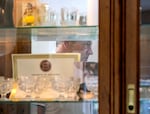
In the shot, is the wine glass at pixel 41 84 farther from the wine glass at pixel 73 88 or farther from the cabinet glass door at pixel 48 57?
the wine glass at pixel 73 88

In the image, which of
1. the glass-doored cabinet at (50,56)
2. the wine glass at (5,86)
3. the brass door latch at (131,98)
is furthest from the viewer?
the wine glass at (5,86)

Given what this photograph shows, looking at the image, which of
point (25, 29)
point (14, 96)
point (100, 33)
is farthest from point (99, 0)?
point (14, 96)

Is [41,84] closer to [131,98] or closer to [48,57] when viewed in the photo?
[48,57]

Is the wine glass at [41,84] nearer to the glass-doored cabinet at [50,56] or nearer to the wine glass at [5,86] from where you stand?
the glass-doored cabinet at [50,56]

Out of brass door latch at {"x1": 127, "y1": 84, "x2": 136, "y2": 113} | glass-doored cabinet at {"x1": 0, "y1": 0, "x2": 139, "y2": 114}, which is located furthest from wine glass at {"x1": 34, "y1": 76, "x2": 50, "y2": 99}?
brass door latch at {"x1": 127, "y1": 84, "x2": 136, "y2": 113}

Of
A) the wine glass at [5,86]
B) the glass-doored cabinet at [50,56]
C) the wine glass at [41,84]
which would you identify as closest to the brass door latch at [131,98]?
the glass-doored cabinet at [50,56]

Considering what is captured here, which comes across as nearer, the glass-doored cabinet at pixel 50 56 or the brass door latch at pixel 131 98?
the brass door latch at pixel 131 98

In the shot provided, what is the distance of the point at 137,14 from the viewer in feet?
3.27

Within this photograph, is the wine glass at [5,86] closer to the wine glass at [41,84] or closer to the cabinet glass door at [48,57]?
the cabinet glass door at [48,57]

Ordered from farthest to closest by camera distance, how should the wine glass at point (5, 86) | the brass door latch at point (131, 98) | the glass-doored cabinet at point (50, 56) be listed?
1. the wine glass at point (5, 86)
2. the glass-doored cabinet at point (50, 56)
3. the brass door latch at point (131, 98)

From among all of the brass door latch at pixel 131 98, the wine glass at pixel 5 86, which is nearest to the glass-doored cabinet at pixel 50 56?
the wine glass at pixel 5 86

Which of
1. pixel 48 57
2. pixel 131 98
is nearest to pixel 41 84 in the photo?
pixel 48 57

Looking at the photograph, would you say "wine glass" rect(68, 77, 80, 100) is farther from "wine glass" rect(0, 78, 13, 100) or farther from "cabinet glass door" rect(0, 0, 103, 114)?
"wine glass" rect(0, 78, 13, 100)

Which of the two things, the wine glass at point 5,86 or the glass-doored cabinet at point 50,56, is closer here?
the glass-doored cabinet at point 50,56
